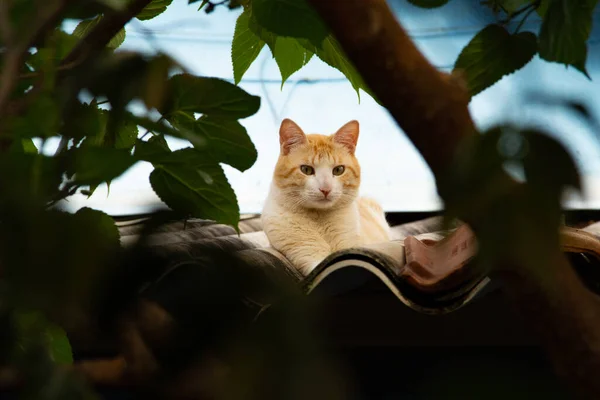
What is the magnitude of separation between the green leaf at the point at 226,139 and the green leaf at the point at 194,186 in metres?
0.01

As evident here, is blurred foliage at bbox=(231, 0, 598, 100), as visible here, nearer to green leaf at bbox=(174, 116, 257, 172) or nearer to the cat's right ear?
green leaf at bbox=(174, 116, 257, 172)

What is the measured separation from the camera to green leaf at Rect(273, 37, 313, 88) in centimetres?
63

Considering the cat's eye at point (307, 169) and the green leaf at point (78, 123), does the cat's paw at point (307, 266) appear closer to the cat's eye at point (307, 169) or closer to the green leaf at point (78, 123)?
the cat's eye at point (307, 169)

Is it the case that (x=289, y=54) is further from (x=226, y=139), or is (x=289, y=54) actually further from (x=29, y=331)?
(x=29, y=331)

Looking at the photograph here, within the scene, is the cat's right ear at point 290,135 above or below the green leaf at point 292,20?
below

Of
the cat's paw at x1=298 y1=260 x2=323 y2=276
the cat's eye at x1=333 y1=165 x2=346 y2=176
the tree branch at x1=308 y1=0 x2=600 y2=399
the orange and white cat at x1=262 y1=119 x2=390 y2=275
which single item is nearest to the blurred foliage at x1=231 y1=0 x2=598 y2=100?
the tree branch at x1=308 y1=0 x2=600 y2=399

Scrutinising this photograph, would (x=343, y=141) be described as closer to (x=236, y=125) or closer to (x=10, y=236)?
(x=236, y=125)

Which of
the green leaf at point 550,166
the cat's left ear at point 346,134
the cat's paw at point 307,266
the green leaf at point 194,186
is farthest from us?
the cat's left ear at point 346,134

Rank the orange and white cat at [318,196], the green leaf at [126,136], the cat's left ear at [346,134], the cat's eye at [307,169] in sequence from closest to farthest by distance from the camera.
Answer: the green leaf at [126,136]
the orange and white cat at [318,196]
the cat's eye at [307,169]
the cat's left ear at [346,134]

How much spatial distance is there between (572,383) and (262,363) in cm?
12

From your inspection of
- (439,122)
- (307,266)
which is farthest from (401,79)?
(307,266)

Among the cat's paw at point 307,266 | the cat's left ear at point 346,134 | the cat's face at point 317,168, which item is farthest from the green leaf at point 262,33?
the cat's left ear at point 346,134

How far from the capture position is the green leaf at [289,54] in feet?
2.07

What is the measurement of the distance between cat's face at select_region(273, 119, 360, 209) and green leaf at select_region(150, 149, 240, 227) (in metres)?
1.87
